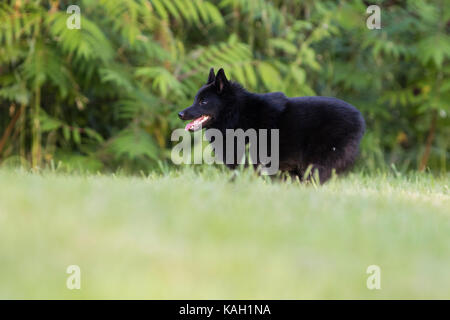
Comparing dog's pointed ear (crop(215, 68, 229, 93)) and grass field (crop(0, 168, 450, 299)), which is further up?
dog's pointed ear (crop(215, 68, 229, 93))

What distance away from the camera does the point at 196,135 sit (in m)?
8.17

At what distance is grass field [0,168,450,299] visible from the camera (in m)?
2.27

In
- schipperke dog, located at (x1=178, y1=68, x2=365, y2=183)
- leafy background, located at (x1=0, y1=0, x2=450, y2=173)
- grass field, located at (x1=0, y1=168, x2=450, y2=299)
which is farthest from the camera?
leafy background, located at (x1=0, y1=0, x2=450, y2=173)

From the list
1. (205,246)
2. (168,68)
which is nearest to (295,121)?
(205,246)

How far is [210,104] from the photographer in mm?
5281

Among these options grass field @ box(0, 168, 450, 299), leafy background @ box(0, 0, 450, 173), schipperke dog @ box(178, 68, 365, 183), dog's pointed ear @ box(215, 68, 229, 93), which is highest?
leafy background @ box(0, 0, 450, 173)

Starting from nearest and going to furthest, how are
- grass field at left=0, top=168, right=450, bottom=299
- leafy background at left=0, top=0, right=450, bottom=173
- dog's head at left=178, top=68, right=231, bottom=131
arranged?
grass field at left=0, top=168, right=450, bottom=299
dog's head at left=178, top=68, right=231, bottom=131
leafy background at left=0, top=0, right=450, bottom=173

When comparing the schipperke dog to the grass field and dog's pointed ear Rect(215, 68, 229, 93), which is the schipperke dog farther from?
the grass field

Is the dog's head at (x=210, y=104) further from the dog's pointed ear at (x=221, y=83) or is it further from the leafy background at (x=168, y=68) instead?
the leafy background at (x=168, y=68)

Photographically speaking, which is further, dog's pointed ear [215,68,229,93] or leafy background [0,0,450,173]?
leafy background [0,0,450,173]

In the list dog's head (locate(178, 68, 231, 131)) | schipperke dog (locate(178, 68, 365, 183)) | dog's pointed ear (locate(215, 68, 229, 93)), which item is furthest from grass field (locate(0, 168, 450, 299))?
dog's pointed ear (locate(215, 68, 229, 93))

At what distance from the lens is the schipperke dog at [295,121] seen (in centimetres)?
505

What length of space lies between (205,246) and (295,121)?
2805 millimetres
